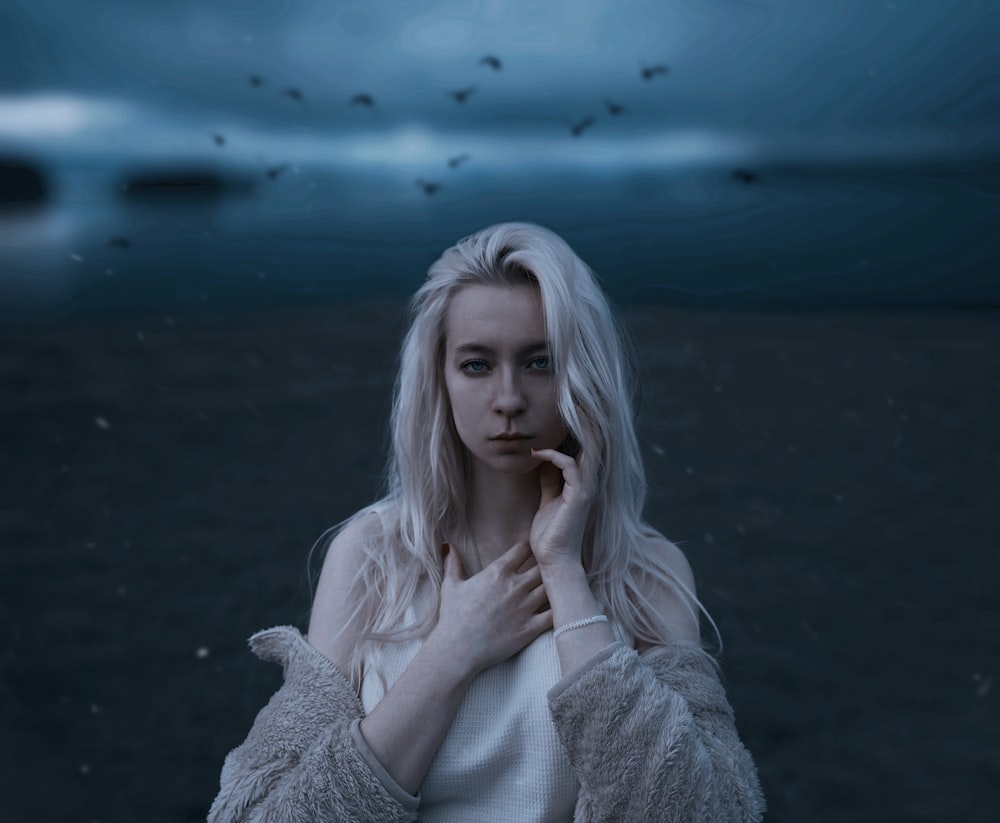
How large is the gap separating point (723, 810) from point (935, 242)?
48.7 inches

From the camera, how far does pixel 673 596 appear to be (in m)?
0.84

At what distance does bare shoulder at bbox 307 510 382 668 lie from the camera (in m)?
0.81

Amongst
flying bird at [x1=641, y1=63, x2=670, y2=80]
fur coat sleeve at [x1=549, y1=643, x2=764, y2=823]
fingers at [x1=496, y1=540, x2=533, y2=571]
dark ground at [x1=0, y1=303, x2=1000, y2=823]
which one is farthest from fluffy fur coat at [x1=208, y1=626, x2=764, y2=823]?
flying bird at [x1=641, y1=63, x2=670, y2=80]

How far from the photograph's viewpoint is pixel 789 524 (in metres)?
1.72

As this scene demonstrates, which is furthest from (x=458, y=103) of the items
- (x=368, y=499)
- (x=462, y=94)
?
(x=368, y=499)

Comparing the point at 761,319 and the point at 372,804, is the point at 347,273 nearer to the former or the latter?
the point at 761,319

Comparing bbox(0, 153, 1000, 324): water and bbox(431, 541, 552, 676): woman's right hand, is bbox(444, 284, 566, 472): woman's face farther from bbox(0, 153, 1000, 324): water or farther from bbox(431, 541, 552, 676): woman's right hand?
bbox(0, 153, 1000, 324): water

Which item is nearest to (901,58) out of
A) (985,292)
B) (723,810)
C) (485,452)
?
(985,292)

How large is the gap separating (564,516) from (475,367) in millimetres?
134

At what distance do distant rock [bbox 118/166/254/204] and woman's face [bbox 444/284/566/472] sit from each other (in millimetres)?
1082

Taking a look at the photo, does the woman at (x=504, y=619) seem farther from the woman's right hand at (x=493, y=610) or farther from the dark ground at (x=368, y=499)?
the dark ground at (x=368, y=499)

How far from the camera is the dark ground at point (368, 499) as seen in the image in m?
1.60

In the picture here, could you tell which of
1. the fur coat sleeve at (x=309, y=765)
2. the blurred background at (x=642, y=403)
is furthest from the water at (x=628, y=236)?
the fur coat sleeve at (x=309, y=765)

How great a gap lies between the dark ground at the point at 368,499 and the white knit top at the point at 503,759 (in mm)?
951
